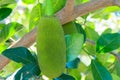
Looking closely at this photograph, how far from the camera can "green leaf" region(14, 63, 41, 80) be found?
64cm

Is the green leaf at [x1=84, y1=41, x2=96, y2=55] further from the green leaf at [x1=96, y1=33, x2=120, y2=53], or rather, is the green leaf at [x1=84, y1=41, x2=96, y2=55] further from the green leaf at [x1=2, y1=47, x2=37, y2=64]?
the green leaf at [x1=2, y1=47, x2=37, y2=64]

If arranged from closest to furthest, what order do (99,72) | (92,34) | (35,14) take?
1. (99,72)
2. (35,14)
3. (92,34)

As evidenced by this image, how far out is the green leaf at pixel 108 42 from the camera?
754mm

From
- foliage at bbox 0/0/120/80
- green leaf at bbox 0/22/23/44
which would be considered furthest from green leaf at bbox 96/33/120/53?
green leaf at bbox 0/22/23/44

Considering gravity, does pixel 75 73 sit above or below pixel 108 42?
below

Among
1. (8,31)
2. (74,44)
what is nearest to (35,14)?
(8,31)

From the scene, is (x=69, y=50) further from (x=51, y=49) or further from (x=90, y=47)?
(x=90, y=47)

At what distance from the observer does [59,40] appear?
1.89ft

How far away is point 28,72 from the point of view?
0.65m

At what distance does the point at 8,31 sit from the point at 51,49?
294 mm

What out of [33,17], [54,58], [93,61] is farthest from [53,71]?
[33,17]

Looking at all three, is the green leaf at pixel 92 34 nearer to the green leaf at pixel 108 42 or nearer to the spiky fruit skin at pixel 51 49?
the green leaf at pixel 108 42

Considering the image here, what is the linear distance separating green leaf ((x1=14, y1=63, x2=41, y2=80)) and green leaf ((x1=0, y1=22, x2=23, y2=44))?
19 cm

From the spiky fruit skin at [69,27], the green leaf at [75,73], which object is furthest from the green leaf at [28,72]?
the green leaf at [75,73]
